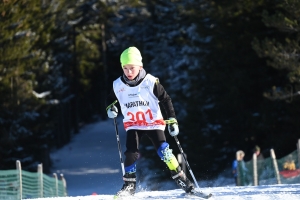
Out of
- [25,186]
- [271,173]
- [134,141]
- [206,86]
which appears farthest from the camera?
[206,86]

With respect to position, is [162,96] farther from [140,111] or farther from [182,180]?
[182,180]

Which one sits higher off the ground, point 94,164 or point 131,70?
point 131,70

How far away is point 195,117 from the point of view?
1141 inches

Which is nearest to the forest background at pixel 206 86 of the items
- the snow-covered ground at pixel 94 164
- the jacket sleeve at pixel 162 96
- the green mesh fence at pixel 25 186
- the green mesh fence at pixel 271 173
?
the snow-covered ground at pixel 94 164

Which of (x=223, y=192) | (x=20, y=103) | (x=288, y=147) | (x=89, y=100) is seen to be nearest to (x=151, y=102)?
(x=223, y=192)

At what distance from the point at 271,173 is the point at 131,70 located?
836 cm

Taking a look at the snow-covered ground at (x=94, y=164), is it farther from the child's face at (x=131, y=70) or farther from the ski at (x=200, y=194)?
the child's face at (x=131, y=70)

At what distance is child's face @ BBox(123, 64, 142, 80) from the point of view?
8.19 m

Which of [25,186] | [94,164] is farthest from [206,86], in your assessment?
[25,186]

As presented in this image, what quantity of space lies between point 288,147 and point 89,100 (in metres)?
36.5

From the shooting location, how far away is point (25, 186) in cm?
1555

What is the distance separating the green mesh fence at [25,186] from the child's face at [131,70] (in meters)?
5.40

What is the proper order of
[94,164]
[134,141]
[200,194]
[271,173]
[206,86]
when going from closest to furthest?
[200,194], [134,141], [271,173], [206,86], [94,164]

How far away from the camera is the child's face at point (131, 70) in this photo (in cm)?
819
